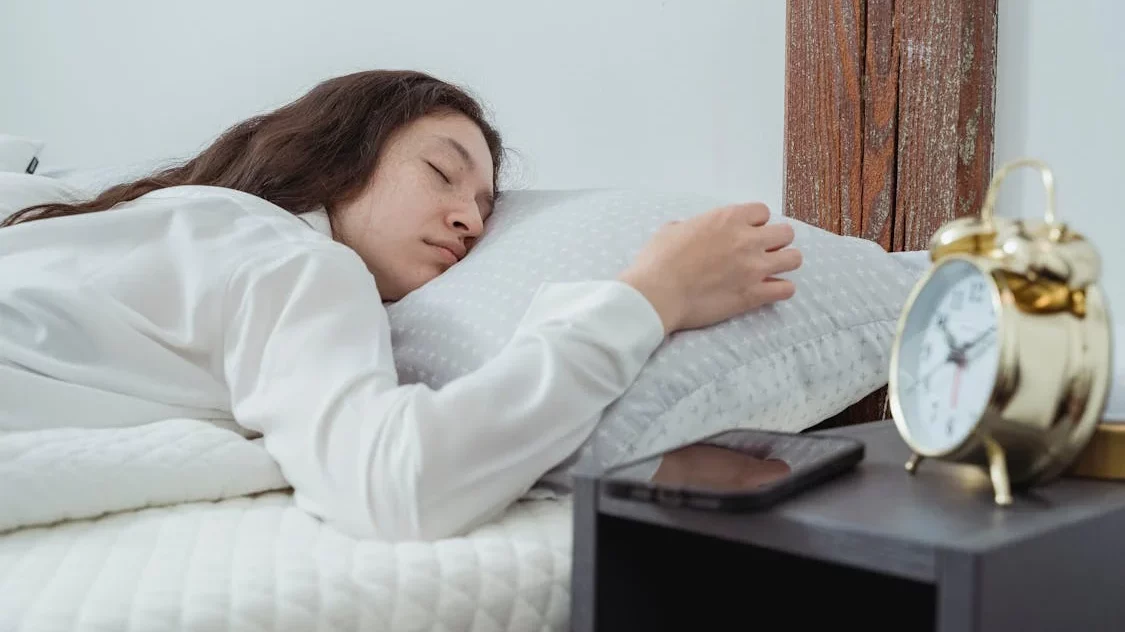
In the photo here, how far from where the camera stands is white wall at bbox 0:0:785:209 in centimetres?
143

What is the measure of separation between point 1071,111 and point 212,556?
96 centimetres

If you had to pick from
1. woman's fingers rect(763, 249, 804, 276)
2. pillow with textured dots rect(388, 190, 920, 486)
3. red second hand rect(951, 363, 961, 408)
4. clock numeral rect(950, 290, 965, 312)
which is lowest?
pillow with textured dots rect(388, 190, 920, 486)

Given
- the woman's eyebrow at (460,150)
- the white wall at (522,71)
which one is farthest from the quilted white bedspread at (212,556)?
the white wall at (522,71)

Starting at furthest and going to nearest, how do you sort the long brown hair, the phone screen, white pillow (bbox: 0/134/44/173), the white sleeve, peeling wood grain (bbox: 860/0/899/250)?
white pillow (bbox: 0/134/44/173), the long brown hair, peeling wood grain (bbox: 860/0/899/250), the white sleeve, the phone screen

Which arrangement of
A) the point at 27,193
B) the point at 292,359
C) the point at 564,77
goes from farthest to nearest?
the point at 564,77, the point at 27,193, the point at 292,359

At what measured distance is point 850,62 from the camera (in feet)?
4.00

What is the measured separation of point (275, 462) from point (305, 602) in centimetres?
27

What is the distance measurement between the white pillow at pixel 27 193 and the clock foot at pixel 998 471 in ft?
4.18

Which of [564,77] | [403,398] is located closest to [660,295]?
[403,398]

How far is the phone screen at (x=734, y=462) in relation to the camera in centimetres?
61

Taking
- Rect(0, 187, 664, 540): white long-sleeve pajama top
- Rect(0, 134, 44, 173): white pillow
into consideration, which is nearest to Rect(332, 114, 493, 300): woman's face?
Rect(0, 187, 664, 540): white long-sleeve pajama top

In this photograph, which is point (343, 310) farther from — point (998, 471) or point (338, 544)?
point (998, 471)

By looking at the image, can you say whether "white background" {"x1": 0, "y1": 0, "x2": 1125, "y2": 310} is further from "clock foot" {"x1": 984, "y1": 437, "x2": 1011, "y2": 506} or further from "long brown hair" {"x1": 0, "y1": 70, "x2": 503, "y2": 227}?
"clock foot" {"x1": 984, "y1": 437, "x2": 1011, "y2": 506}

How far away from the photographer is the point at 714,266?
959 millimetres
